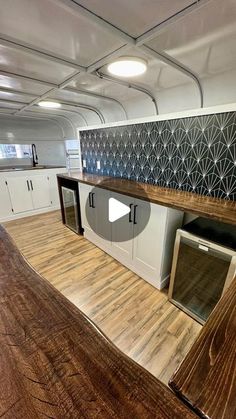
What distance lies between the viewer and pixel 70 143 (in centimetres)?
587

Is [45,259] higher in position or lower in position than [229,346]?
lower

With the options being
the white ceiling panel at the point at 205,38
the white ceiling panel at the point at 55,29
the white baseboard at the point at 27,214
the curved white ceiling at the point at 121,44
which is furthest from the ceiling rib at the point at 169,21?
the white baseboard at the point at 27,214

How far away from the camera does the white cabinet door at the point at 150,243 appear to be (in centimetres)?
184

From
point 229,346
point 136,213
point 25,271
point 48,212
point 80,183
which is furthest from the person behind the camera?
point 48,212

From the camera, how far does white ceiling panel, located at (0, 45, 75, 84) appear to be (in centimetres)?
177

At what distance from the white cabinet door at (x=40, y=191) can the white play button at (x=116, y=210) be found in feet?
8.22

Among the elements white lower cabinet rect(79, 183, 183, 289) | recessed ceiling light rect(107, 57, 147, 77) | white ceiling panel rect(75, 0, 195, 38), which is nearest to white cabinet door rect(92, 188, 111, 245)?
white lower cabinet rect(79, 183, 183, 289)

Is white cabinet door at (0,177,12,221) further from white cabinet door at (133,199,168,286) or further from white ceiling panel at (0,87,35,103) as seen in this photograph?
white cabinet door at (133,199,168,286)

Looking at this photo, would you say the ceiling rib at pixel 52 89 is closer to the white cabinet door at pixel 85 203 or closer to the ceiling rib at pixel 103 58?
the ceiling rib at pixel 103 58

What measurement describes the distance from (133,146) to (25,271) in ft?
7.01

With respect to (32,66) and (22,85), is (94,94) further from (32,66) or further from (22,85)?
(32,66)

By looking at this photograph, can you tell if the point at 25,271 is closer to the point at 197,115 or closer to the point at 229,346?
the point at 229,346

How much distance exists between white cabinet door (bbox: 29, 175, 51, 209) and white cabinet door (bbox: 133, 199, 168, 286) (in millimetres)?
2997

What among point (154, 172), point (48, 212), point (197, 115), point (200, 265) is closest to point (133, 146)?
point (154, 172)
